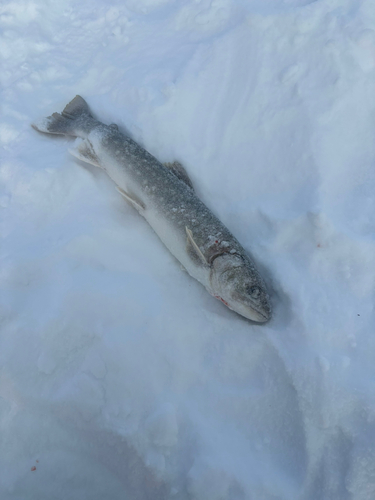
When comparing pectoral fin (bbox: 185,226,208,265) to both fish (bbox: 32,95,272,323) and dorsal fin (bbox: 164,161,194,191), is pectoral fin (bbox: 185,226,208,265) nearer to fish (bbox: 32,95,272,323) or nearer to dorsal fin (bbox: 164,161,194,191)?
fish (bbox: 32,95,272,323)

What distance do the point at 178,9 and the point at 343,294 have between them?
15.2 feet

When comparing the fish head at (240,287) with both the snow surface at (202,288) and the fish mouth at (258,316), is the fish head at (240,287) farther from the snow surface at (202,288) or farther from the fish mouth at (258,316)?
the snow surface at (202,288)

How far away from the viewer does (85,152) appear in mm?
4438

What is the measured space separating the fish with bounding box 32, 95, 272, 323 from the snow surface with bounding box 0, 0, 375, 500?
0.18m

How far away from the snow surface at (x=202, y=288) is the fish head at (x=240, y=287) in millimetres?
171

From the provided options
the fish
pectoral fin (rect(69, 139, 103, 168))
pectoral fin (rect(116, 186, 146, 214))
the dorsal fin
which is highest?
the dorsal fin

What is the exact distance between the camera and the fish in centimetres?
344

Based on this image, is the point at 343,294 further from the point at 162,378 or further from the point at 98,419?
the point at 98,419

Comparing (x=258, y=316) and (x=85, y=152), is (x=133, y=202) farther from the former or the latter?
(x=258, y=316)

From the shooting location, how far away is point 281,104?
12.2ft

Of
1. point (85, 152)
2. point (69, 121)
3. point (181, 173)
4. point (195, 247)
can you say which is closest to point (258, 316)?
point (195, 247)

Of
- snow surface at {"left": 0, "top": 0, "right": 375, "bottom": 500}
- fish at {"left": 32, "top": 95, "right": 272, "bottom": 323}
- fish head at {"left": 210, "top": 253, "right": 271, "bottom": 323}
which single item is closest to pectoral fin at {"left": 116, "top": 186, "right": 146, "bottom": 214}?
fish at {"left": 32, "top": 95, "right": 272, "bottom": 323}

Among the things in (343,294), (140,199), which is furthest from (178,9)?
(343,294)

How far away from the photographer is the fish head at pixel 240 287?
3305 millimetres
